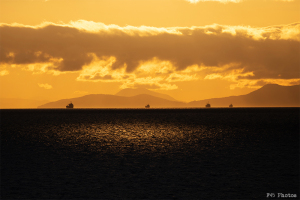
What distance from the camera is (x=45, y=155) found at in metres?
49.5

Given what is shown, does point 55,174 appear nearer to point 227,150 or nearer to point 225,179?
point 225,179

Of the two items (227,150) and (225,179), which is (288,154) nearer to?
(227,150)

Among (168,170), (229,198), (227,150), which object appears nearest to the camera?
(229,198)

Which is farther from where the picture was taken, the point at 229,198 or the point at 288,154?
the point at 288,154

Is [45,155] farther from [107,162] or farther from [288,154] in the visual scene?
[288,154]

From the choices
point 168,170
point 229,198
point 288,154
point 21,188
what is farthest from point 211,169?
point 21,188


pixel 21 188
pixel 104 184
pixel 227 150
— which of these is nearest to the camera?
pixel 21 188

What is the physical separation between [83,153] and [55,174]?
1632 cm

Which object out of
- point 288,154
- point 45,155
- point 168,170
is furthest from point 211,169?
point 45,155

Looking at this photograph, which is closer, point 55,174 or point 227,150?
point 55,174

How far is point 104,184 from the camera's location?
3139 centimetres

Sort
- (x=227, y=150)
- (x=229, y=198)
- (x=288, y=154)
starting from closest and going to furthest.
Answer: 1. (x=229, y=198)
2. (x=288, y=154)
3. (x=227, y=150)

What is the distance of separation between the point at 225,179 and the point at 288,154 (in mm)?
19977

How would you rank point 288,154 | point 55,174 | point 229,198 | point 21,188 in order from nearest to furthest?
1. point 229,198
2. point 21,188
3. point 55,174
4. point 288,154
